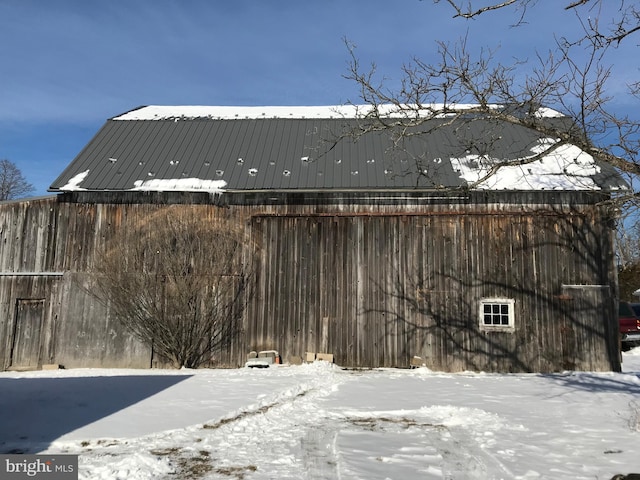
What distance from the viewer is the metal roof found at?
41.7ft

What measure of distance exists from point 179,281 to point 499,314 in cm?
803

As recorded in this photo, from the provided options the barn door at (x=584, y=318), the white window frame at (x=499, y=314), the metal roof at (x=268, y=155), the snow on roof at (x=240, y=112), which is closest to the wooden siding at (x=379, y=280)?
the barn door at (x=584, y=318)

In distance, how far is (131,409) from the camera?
6707 mm

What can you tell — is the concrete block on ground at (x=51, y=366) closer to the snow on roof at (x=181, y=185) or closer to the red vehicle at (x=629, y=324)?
the snow on roof at (x=181, y=185)

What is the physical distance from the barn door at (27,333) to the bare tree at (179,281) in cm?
166

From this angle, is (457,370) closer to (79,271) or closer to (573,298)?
(573,298)

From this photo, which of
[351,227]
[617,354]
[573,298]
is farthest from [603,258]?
[351,227]

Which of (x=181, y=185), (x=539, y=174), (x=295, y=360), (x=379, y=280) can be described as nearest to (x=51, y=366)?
(x=181, y=185)

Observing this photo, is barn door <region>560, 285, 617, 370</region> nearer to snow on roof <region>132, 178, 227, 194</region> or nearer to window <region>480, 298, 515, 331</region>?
window <region>480, 298, 515, 331</region>

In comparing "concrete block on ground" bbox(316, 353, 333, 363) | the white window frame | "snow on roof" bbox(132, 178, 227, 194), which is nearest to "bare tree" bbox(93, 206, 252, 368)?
"snow on roof" bbox(132, 178, 227, 194)

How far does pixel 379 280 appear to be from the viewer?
12.4 metres

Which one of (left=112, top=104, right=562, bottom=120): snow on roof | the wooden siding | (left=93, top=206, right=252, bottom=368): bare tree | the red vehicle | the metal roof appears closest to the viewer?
the wooden siding

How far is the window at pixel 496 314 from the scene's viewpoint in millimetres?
12055

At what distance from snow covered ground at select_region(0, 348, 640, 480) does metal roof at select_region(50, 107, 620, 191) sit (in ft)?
17.5
